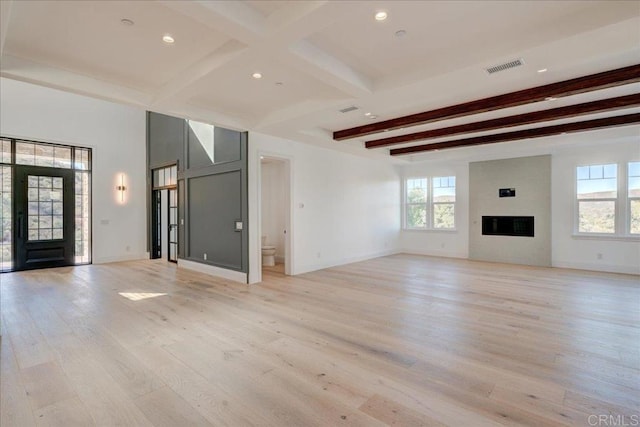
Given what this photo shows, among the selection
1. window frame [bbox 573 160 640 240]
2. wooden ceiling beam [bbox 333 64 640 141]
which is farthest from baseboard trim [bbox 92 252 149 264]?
window frame [bbox 573 160 640 240]

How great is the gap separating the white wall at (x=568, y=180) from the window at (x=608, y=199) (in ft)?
0.49

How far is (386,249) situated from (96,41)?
7770 mm

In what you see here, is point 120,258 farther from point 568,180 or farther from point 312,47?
point 568,180

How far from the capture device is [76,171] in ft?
24.8

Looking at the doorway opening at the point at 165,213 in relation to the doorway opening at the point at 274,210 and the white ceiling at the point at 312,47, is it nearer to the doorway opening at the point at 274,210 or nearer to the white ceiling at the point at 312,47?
the doorway opening at the point at 274,210

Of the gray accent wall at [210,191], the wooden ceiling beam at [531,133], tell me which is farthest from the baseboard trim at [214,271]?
the wooden ceiling beam at [531,133]

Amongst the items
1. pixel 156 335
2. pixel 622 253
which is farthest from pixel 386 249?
pixel 156 335

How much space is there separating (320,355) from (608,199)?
7.34 m

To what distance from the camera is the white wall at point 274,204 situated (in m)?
7.92

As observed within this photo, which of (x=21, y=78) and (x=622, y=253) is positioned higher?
(x=21, y=78)

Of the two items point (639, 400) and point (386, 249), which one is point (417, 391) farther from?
point (386, 249)

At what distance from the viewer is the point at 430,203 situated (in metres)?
9.11

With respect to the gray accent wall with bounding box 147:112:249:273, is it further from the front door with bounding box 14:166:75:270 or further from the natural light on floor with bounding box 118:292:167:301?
the front door with bounding box 14:166:75:270

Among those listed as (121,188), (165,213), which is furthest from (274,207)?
(121,188)
